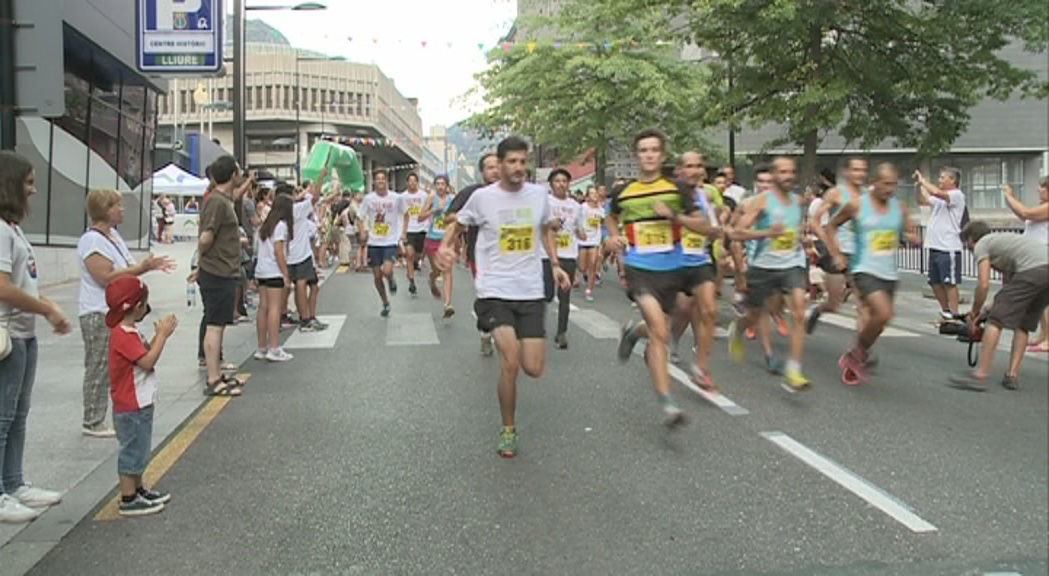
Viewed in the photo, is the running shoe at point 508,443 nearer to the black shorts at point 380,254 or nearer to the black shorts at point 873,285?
the black shorts at point 873,285

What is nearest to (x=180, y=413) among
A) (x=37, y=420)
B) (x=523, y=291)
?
(x=37, y=420)

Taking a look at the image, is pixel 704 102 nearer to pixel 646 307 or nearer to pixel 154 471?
pixel 646 307

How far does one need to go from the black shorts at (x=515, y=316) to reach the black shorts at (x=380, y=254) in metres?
6.95

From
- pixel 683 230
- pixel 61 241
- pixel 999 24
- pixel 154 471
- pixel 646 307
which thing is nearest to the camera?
pixel 154 471

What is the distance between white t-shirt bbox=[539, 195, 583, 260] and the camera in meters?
9.96

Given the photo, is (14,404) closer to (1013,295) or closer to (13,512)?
(13,512)

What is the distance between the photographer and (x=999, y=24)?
13797mm

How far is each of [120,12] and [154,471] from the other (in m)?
16.1

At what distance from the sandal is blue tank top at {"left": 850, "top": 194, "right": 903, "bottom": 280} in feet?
16.3

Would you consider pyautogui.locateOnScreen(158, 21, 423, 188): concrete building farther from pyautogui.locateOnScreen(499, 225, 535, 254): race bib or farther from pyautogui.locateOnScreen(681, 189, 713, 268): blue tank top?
pyautogui.locateOnScreen(499, 225, 535, 254): race bib

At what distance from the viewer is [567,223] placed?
10109 millimetres

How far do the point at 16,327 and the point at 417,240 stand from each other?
9.33 m

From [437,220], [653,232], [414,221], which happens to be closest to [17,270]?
[653,232]

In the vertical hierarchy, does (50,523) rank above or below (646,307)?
below
